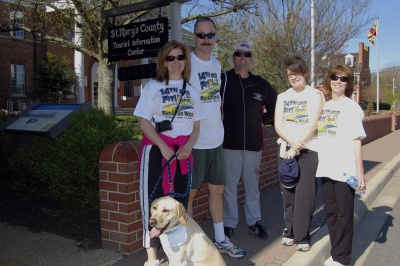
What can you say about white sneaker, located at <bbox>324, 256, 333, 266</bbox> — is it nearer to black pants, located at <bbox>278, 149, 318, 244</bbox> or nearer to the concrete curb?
the concrete curb

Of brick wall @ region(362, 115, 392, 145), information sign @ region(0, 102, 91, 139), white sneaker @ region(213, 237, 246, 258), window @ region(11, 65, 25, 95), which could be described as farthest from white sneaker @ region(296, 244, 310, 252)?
window @ region(11, 65, 25, 95)

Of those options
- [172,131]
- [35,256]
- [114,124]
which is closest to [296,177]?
[172,131]

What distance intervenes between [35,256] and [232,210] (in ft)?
6.72

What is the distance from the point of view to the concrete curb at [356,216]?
12.6 feet

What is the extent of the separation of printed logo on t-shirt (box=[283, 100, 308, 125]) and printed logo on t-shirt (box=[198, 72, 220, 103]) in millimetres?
762

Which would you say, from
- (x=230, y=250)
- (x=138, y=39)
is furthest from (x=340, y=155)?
(x=138, y=39)

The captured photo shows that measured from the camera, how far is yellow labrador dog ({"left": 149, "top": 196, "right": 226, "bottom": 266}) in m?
2.72

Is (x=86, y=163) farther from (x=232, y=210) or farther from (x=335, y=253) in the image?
(x=335, y=253)

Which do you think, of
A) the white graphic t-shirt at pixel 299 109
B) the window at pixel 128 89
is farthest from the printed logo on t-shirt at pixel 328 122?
the window at pixel 128 89

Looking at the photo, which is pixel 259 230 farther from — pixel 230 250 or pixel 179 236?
pixel 179 236

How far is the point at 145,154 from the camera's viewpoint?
3.05 m

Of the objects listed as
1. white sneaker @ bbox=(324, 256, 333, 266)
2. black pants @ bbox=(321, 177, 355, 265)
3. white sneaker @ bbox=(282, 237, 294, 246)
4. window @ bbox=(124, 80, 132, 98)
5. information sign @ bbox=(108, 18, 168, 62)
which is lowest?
white sneaker @ bbox=(324, 256, 333, 266)

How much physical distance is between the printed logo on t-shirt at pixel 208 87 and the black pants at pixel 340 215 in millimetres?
1365

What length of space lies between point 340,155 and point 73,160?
9.61ft
